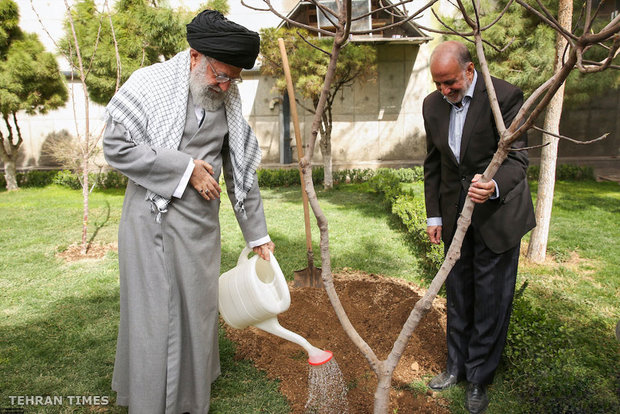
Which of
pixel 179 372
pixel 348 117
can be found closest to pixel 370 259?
pixel 179 372

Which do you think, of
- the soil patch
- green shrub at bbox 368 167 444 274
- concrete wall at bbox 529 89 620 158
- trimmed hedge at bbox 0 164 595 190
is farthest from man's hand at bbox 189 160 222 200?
concrete wall at bbox 529 89 620 158

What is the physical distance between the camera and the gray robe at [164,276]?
2.00 metres

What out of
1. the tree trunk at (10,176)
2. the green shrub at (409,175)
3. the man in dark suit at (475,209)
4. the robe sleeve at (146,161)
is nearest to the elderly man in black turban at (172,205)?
the robe sleeve at (146,161)

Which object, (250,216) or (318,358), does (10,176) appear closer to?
(250,216)

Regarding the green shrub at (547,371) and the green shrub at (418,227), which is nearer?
the green shrub at (547,371)

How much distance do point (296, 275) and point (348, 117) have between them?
850cm

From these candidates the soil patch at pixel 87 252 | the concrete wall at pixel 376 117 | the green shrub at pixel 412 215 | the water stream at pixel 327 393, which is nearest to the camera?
the water stream at pixel 327 393

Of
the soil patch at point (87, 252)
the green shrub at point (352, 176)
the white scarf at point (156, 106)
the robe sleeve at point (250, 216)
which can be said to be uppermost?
the white scarf at point (156, 106)

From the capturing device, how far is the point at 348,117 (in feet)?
38.8

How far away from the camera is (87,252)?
5.26m

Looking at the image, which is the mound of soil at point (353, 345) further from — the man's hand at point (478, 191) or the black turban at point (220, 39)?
the black turban at point (220, 39)

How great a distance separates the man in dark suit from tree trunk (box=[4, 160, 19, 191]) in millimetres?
10481

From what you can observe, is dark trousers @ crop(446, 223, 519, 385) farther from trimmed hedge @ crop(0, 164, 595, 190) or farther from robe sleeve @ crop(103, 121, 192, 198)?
trimmed hedge @ crop(0, 164, 595, 190)

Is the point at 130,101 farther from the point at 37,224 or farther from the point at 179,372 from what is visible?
the point at 37,224
